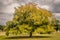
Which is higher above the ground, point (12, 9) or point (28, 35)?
A: point (12, 9)

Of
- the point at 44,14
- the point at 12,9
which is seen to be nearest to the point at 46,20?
the point at 44,14

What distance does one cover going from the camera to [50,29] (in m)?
9.09

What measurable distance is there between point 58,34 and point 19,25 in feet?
2.99

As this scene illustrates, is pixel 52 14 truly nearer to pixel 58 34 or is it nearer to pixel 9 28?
pixel 58 34

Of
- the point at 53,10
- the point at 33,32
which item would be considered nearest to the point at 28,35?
the point at 33,32

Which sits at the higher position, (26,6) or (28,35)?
(26,6)

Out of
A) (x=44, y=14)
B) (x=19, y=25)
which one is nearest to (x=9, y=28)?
(x=19, y=25)

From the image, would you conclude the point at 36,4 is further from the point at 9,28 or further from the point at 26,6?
the point at 9,28

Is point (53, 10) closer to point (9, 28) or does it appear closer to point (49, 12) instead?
point (49, 12)

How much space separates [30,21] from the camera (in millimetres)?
9281

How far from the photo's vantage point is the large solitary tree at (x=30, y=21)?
30.0 feet

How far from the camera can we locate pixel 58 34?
912 cm

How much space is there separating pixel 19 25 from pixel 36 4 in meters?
0.70

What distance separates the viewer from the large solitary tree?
30.0 ft
